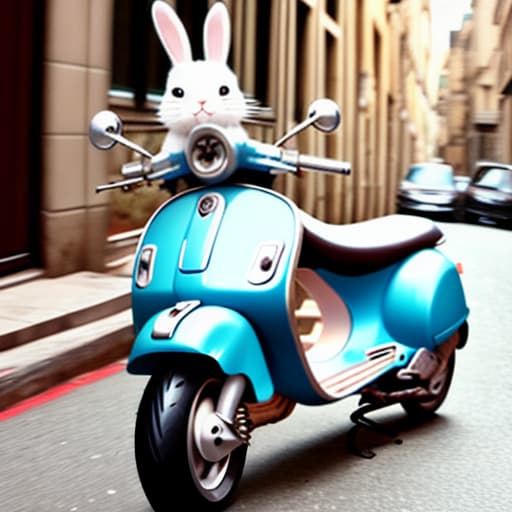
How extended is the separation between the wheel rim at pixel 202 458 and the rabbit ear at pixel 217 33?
135 cm

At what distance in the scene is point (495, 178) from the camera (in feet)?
70.2

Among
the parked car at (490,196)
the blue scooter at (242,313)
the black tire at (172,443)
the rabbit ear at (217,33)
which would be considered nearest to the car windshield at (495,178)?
the parked car at (490,196)

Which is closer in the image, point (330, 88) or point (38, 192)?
point (38, 192)

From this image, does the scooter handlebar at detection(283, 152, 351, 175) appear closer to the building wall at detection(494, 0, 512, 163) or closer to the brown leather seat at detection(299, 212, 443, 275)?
the brown leather seat at detection(299, 212, 443, 275)

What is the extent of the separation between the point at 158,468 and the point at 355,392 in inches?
44.5

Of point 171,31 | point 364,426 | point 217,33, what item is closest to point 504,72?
point 364,426

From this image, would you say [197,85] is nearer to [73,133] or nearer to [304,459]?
[304,459]

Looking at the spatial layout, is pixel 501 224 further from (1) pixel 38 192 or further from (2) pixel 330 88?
(1) pixel 38 192

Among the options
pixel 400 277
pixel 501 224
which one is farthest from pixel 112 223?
pixel 501 224

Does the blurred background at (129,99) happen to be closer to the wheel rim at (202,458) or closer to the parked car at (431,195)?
the parked car at (431,195)

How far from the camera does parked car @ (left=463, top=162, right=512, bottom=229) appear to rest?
67.9 ft

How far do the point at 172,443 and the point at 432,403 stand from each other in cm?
204

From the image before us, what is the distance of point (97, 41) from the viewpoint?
8.89m

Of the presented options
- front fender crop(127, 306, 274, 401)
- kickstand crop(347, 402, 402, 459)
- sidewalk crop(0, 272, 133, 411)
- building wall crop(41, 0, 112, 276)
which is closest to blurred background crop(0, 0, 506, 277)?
building wall crop(41, 0, 112, 276)
